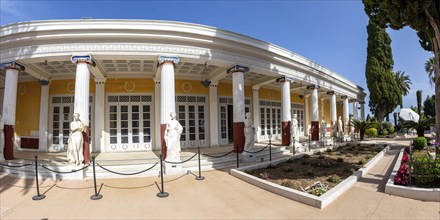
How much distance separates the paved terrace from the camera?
435cm

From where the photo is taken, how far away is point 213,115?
13133 millimetres

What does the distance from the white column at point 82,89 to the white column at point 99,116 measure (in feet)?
11.8

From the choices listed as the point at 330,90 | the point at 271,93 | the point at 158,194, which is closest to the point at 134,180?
the point at 158,194

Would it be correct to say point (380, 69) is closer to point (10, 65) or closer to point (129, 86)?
point (129, 86)

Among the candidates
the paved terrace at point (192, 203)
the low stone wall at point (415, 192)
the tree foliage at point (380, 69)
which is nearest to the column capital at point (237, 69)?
the paved terrace at point (192, 203)

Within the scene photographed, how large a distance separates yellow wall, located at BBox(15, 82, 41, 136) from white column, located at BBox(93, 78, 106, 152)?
3.56 meters

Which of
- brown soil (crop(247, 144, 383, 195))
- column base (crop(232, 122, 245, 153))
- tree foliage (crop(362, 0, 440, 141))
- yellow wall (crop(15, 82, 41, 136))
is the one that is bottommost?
brown soil (crop(247, 144, 383, 195))

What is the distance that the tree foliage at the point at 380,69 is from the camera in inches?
888

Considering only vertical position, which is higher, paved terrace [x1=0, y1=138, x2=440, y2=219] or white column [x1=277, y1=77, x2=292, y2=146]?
white column [x1=277, y1=77, x2=292, y2=146]

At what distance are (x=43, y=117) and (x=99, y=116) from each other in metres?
3.20

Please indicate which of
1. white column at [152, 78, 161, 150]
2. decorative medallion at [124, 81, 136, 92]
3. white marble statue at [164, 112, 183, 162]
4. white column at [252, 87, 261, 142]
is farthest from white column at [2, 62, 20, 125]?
white column at [252, 87, 261, 142]

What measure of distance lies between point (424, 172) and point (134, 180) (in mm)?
7593

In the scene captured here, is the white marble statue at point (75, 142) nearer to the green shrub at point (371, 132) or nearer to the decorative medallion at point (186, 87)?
the decorative medallion at point (186, 87)

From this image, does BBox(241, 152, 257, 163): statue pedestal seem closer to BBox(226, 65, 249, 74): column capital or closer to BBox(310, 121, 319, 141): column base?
BBox(226, 65, 249, 74): column capital
